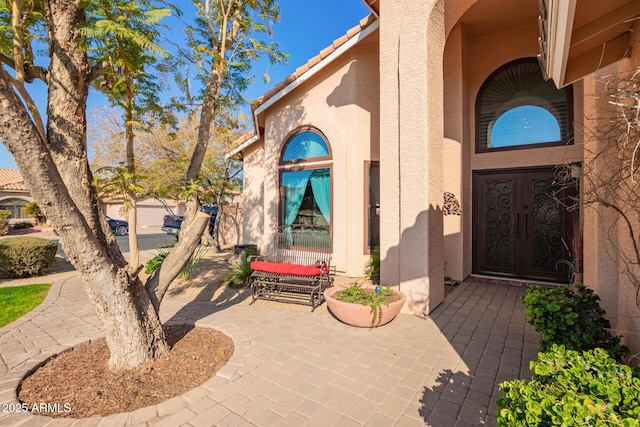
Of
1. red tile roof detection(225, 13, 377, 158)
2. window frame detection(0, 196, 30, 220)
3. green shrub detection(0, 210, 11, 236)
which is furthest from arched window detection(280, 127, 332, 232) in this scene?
window frame detection(0, 196, 30, 220)

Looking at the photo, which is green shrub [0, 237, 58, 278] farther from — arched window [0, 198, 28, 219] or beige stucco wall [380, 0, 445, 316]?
arched window [0, 198, 28, 219]

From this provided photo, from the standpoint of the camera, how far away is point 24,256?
26.1 ft

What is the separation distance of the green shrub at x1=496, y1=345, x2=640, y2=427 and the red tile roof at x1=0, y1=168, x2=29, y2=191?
105 ft

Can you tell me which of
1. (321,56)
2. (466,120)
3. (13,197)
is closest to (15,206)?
(13,197)

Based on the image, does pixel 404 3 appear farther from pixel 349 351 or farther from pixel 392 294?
pixel 349 351

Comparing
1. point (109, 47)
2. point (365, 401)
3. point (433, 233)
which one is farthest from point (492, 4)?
point (365, 401)

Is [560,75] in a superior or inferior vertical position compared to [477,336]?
superior

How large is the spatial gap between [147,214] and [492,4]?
35.5 m

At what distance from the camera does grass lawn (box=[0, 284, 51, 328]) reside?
5216 millimetres

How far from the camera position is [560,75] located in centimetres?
284

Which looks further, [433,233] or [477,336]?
[433,233]

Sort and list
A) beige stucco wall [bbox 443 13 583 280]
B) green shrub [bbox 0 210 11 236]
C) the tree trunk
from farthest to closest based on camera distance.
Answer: green shrub [bbox 0 210 11 236] < beige stucco wall [bbox 443 13 583 280] < the tree trunk

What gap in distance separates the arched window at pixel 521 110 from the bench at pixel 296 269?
479cm

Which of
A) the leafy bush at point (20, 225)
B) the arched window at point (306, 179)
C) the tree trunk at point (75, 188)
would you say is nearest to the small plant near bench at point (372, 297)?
the tree trunk at point (75, 188)
